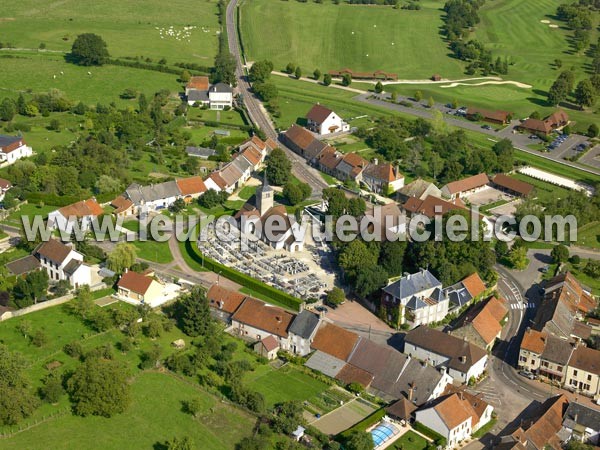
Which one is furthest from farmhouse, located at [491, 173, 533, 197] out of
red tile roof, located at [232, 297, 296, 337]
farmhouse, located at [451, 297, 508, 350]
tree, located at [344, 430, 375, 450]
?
tree, located at [344, 430, 375, 450]

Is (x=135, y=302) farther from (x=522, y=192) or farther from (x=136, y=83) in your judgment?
(x=136, y=83)

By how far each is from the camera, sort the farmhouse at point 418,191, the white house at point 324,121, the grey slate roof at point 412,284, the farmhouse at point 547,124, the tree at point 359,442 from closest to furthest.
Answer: the tree at point 359,442, the grey slate roof at point 412,284, the farmhouse at point 418,191, the white house at point 324,121, the farmhouse at point 547,124

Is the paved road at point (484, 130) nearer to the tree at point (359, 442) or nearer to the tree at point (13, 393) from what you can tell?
the tree at point (359, 442)

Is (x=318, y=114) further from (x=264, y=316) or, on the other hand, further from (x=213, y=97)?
(x=264, y=316)

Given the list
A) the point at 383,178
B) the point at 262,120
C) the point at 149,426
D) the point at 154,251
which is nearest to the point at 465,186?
the point at 383,178

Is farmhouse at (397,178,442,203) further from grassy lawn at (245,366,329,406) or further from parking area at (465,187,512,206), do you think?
grassy lawn at (245,366,329,406)

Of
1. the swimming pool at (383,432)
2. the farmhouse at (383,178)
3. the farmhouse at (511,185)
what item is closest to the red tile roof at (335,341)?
the swimming pool at (383,432)
